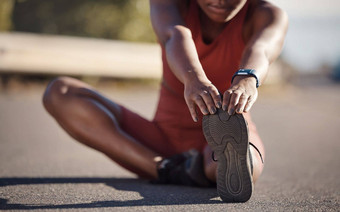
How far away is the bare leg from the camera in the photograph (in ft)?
8.56

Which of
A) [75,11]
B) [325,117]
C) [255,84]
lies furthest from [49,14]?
[255,84]

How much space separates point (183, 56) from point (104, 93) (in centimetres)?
586

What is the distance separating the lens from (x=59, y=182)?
8.38 ft

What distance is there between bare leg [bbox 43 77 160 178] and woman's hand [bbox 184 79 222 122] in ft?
2.36

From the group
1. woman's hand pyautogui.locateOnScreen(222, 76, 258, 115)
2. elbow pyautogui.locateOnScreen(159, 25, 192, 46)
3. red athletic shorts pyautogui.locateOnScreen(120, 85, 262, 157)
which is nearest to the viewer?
woman's hand pyautogui.locateOnScreen(222, 76, 258, 115)

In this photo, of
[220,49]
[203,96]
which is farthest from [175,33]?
[203,96]

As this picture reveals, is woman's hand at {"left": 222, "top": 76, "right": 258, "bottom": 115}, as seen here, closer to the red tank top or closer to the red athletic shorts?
the red tank top

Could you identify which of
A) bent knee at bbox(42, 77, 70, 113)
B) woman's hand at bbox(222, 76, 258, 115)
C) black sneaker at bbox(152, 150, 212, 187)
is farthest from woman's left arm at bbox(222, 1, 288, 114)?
bent knee at bbox(42, 77, 70, 113)

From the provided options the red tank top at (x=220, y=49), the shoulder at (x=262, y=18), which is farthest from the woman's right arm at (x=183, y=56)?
the shoulder at (x=262, y=18)

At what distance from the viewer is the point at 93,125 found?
2.62 meters

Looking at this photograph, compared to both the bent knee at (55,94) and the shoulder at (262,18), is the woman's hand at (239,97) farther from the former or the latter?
the bent knee at (55,94)

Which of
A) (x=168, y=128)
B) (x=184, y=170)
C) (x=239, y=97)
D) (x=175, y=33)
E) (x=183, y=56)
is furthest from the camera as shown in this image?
(x=168, y=128)

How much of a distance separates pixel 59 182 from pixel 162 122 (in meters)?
0.72

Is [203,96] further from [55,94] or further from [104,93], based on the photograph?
[104,93]
